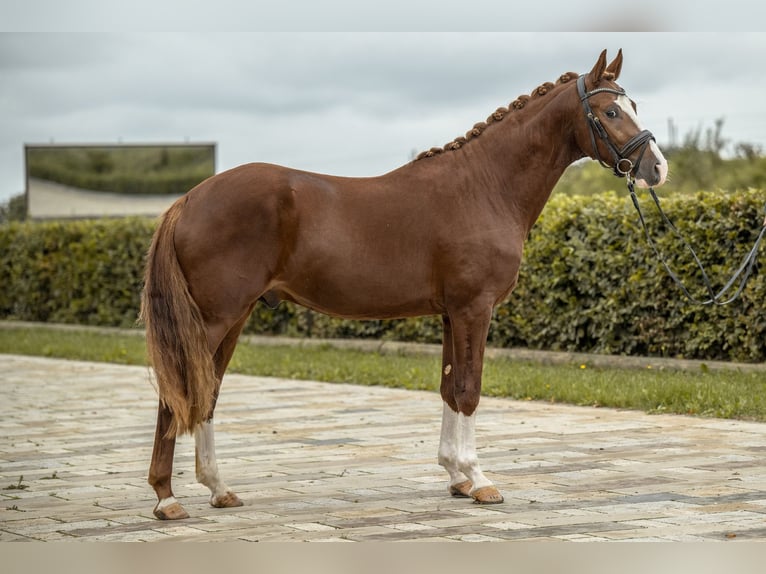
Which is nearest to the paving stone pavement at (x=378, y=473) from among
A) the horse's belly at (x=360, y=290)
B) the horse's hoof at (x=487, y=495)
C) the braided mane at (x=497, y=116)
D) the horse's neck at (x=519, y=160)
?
the horse's hoof at (x=487, y=495)

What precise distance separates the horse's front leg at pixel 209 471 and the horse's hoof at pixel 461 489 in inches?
46.3

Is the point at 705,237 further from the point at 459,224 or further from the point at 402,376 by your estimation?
the point at 459,224

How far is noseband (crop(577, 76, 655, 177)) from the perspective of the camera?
5.98 m

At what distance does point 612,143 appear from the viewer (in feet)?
19.9

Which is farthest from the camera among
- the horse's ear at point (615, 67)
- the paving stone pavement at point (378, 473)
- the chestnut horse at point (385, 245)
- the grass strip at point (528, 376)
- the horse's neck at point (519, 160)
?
the grass strip at point (528, 376)

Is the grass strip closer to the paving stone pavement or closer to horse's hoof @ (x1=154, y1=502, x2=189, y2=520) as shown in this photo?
the paving stone pavement

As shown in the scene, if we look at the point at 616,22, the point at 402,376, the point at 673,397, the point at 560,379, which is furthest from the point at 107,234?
the point at 616,22

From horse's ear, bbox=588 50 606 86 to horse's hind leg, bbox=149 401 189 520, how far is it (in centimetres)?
288

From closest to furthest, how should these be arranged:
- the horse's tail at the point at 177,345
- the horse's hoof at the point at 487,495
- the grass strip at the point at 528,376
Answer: the horse's tail at the point at 177,345
the horse's hoof at the point at 487,495
the grass strip at the point at 528,376

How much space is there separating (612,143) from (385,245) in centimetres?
135

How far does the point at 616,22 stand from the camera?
536cm

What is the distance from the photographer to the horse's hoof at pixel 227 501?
590cm

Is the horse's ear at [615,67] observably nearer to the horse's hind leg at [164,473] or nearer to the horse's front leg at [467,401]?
the horse's front leg at [467,401]

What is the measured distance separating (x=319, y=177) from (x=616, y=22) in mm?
1763
